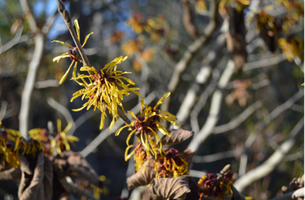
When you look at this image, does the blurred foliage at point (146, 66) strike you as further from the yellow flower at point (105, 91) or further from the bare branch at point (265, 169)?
the yellow flower at point (105, 91)

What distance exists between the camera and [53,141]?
102 cm

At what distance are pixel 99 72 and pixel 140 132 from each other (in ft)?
0.65

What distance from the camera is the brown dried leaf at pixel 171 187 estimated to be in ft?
1.94

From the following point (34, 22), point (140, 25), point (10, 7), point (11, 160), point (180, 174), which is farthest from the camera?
point (10, 7)

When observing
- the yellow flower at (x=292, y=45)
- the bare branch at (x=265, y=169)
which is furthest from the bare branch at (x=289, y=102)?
the yellow flower at (x=292, y=45)

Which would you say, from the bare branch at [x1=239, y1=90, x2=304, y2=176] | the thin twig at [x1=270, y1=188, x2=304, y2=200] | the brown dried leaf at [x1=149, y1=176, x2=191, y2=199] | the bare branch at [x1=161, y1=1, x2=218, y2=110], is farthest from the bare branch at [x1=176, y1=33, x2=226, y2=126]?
Result: the brown dried leaf at [x1=149, y1=176, x2=191, y2=199]

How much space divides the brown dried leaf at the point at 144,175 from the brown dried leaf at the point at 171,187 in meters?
0.03

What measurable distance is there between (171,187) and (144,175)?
103 mm

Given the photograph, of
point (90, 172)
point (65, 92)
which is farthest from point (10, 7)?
point (90, 172)

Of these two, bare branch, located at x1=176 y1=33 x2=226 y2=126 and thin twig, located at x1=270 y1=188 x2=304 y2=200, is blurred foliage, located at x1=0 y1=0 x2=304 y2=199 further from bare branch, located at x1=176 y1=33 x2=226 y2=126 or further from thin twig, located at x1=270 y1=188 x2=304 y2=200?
thin twig, located at x1=270 y1=188 x2=304 y2=200

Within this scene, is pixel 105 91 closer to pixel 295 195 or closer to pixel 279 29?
pixel 295 195

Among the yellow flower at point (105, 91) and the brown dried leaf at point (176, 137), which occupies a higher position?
the yellow flower at point (105, 91)

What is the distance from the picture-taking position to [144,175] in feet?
2.19

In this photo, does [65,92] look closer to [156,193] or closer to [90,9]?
[90,9]
